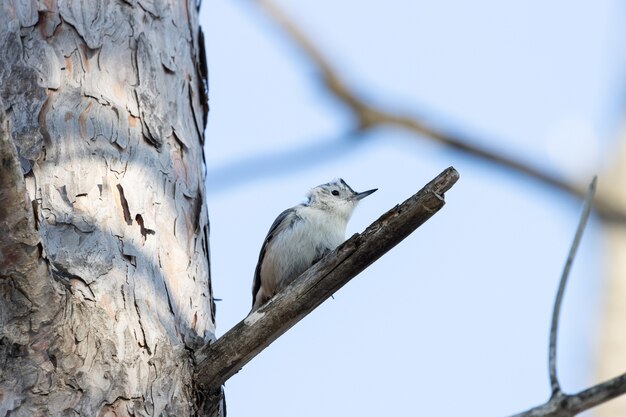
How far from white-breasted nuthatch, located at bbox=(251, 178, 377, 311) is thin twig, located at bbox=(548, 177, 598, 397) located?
2922 millimetres

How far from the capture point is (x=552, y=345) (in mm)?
2092

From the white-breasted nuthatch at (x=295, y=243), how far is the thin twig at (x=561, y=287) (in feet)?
9.59

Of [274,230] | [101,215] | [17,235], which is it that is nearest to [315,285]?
[101,215]

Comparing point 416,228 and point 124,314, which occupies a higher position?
point 124,314

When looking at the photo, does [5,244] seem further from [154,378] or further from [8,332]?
[154,378]

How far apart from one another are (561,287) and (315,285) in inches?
36.5

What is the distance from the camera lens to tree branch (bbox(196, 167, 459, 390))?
2672 millimetres

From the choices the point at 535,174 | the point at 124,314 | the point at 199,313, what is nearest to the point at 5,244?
the point at 124,314

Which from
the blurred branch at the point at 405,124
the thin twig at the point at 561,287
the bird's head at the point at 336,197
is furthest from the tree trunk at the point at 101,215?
the bird's head at the point at 336,197

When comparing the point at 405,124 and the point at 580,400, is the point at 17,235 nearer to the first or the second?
the point at 405,124

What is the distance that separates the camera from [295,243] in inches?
204

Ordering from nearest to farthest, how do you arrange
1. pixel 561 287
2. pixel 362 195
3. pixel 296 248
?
pixel 561 287 → pixel 296 248 → pixel 362 195

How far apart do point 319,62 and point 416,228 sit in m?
0.66

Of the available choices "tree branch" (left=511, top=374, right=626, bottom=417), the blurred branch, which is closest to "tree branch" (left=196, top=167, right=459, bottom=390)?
the blurred branch
